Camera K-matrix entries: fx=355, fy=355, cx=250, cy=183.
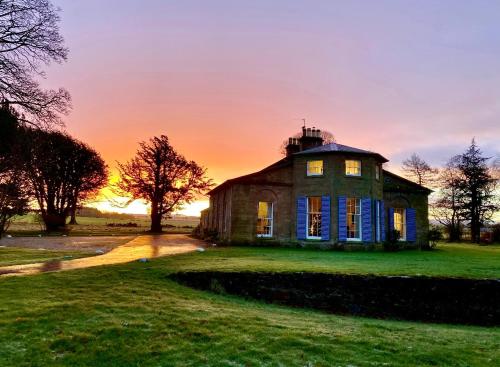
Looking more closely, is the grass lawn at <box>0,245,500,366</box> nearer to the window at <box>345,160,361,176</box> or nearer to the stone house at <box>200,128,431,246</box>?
the stone house at <box>200,128,431,246</box>

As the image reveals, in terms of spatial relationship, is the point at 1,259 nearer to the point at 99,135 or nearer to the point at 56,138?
the point at 99,135

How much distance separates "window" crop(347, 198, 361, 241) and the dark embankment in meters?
11.2

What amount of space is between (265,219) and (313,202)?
3.37 m

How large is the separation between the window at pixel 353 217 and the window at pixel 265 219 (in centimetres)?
503

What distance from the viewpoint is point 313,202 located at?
2350cm

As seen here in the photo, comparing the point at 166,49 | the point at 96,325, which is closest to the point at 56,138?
the point at 166,49

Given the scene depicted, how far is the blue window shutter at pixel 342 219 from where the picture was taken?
22312mm

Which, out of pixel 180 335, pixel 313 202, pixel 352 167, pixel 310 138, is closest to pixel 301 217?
pixel 313 202

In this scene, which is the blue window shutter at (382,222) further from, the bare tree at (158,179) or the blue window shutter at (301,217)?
the bare tree at (158,179)

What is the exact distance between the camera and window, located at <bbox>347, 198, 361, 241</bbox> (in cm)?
2281

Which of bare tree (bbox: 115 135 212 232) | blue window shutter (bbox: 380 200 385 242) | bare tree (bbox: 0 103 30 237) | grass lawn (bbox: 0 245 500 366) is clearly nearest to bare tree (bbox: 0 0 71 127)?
bare tree (bbox: 0 103 30 237)

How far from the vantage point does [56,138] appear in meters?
39.9

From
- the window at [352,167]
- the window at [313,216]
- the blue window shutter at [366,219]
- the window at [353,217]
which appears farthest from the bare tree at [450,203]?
the window at [313,216]

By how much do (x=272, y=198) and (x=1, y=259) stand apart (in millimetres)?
14993
